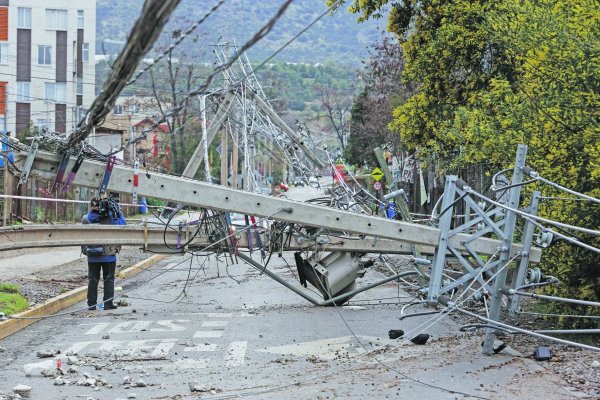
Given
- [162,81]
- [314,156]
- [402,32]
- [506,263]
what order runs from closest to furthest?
1. [506,263]
2. [402,32]
3. [314,156]
4. [162,81]

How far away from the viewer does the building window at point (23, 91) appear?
64.6 metres

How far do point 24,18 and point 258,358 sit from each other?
193 ft

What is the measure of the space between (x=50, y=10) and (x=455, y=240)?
59016 millimetres

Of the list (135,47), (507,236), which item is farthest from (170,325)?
(135,47)

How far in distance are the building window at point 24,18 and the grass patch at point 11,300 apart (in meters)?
49.4

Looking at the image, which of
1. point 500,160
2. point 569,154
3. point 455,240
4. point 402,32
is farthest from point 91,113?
point 402,32

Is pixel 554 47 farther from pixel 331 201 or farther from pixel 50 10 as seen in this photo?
pixel 50 10

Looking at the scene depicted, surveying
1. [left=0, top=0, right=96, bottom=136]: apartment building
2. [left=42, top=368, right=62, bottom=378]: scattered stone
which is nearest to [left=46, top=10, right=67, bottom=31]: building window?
[left=0, top=0, right=96, bottom=136]: apartment building

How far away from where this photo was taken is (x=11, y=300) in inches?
760

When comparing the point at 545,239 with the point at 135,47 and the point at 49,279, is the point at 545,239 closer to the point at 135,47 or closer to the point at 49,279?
the point at 135,47

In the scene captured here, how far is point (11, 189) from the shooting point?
35531mm

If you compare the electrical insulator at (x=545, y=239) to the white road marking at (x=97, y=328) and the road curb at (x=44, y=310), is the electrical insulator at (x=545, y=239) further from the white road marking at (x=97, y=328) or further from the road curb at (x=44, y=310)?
the white road marking at (x=97, y=328)

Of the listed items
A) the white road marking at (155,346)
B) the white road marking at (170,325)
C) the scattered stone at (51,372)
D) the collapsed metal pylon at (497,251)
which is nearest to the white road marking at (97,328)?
the white road marking at (170,325)

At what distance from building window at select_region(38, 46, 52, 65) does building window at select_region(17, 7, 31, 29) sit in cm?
161
